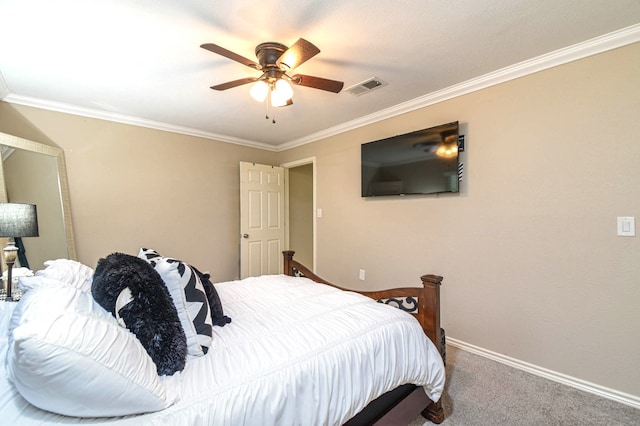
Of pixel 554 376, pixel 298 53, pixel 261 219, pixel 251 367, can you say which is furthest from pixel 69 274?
pixel 554 376

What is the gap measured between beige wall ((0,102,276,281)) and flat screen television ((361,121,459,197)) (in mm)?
2080

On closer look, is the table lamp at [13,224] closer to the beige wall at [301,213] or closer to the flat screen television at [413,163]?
the flat screen television at [413,163]

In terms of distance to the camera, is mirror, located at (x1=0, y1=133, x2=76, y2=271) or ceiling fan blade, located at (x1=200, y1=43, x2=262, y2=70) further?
mirror, located at (x1=0, y1=133, x2=76, y2=271)

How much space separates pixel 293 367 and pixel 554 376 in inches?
84.9

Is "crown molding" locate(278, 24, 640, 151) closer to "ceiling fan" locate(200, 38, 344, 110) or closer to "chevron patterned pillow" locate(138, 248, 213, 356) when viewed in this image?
"ceiling fan" locate(200, 38, 344, 110)

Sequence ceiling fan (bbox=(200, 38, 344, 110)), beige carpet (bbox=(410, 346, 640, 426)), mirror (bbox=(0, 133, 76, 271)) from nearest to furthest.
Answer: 1. beige carpet (bbox=(410, 346, 640, 426))
2. ceiling fan (bbox=(200, 38, 344, 110))
3. mirror (bbox=(0, 133, 76, 271))

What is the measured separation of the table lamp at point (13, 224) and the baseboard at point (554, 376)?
11.4ft

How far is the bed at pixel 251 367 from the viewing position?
79 centimetres

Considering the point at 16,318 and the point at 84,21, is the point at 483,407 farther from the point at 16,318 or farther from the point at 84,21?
the point at 84,21

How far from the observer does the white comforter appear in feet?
3.01

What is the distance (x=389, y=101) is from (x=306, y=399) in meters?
2.71

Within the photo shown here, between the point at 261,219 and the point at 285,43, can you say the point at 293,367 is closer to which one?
the point at 285,43

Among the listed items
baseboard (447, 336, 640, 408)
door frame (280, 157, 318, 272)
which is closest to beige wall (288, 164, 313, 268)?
door frame (280, 157, 318, 272)

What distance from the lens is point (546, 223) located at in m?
2.12
